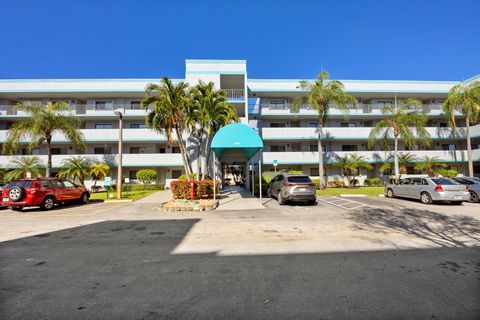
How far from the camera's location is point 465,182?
13602mm

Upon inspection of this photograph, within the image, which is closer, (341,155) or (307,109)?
(341,155)

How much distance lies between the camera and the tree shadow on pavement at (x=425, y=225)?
19.9ft

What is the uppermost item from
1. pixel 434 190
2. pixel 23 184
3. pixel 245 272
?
pixel 23 184

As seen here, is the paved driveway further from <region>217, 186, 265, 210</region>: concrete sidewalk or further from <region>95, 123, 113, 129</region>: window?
<region>95, 123, 113, 129</region>: window

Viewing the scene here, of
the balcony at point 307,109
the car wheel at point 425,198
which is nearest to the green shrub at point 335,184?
the balcony at point 307,109

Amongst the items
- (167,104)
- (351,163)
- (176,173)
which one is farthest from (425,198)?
(176,173)

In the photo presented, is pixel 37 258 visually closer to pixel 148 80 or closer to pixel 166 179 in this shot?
pixel 166 179

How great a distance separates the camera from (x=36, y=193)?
1130 cm

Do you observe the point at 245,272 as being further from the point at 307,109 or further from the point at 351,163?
the point at 307,109

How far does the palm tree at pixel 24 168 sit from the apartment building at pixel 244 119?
0.82 m

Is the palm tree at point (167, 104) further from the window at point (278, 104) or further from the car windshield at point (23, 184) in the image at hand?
the window at point (278, 104)

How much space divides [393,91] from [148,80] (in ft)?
102

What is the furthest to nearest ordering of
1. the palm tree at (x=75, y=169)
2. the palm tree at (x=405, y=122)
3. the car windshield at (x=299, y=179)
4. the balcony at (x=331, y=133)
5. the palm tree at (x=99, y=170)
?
the balcony at (x=331, y=133) < the palm tree at (x=405, y=122) < the palm tree at (x=99, y=170) < the palm tree at (x=75, y=169) < the car windshield at (x=299, y=179)

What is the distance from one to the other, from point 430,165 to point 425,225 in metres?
A: 22.0
